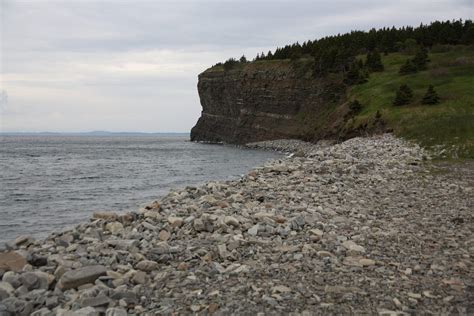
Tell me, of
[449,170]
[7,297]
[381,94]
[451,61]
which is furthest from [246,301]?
[451,61]

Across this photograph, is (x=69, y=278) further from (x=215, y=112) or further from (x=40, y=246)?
(x=215, y=112)

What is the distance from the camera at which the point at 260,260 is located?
8977 mm

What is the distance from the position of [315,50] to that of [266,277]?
103m

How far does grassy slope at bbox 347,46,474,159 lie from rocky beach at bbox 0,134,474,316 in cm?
1673

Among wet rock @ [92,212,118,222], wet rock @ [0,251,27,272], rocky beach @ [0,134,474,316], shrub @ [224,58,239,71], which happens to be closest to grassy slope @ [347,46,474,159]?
rocky beach @ [0,134,474,316]

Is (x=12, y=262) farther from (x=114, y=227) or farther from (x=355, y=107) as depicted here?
(x=355, y=107)

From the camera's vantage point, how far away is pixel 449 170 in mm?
21422

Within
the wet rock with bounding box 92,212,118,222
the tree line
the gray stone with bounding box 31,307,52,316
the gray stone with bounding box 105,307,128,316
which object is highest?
the tree line

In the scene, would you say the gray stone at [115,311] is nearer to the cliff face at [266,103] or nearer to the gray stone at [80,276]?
the gray stone at [80,276]

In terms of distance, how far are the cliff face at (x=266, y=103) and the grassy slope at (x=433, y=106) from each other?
9.32 meters

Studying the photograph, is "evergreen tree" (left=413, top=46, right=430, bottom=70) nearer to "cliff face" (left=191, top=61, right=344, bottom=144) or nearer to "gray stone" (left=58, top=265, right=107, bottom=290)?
"cliff face" (left=191, top=61, right=344, bottom=144)

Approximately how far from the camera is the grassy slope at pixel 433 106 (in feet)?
104

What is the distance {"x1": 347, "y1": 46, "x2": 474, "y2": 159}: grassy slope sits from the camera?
3178 cm

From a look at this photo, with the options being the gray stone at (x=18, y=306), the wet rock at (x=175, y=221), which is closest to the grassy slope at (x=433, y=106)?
the wet rock at (x=175, y=221)
